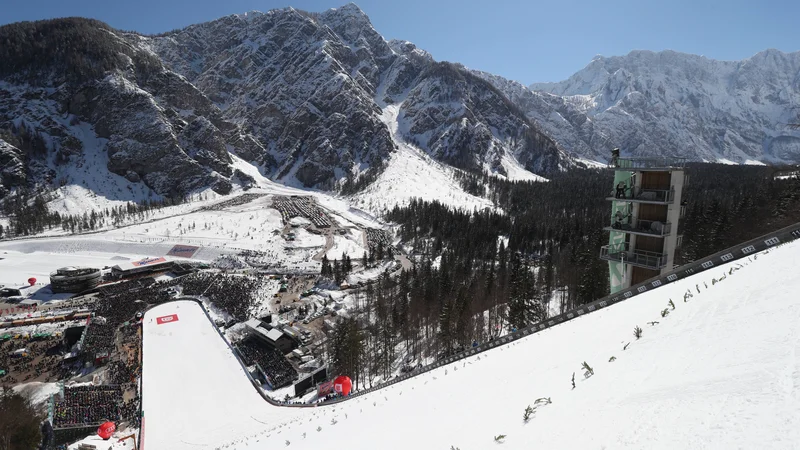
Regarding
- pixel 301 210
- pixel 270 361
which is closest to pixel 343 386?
pixel 270 361

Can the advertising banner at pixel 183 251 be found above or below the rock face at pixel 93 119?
below

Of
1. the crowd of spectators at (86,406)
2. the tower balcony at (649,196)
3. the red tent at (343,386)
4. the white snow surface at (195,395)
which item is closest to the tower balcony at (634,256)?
the tower balcony at (649,196)

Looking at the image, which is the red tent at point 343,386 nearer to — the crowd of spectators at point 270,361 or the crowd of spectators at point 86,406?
the crowd of spectators at point 270,361

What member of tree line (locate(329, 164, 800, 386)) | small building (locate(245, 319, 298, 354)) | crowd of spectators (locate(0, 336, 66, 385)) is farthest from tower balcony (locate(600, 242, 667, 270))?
crowd of spectators (locate(0, 336, 66, 385))

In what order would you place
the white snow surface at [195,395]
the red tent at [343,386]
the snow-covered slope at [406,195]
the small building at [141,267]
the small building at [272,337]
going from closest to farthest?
the white snow surface at [195,395] < the red tent at [343,386] < the small building at [272,337] < the small building at [141,267] < the snow-covered slope at [406,195]

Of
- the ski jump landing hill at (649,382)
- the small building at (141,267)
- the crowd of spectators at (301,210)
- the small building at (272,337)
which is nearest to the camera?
the ski jump landing hill at (649,382)

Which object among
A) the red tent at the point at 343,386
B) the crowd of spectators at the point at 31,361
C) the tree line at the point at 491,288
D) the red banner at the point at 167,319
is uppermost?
the tree line at the point at 491,288
